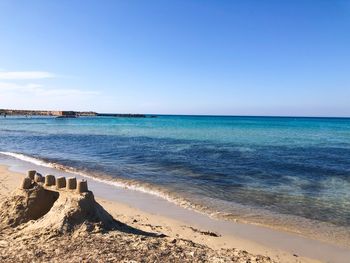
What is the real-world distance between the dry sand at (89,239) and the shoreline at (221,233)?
0.03 meters

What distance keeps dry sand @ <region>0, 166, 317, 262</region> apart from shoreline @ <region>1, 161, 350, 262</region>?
0.10 ft

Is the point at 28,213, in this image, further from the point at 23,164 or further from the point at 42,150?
the point at 42,150

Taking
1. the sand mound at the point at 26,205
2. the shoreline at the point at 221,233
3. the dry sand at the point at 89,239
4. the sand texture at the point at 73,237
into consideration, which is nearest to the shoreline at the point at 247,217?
the shoreline at the point at 221,233

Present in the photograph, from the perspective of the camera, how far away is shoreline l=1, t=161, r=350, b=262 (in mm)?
8336

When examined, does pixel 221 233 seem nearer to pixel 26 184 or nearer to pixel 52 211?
pixel 52 211

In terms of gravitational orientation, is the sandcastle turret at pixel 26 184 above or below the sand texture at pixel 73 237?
above

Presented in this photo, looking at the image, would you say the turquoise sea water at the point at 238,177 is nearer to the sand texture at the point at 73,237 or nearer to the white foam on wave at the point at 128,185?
the white foam on wave at the point at 128,185

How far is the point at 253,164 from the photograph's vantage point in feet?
72.5

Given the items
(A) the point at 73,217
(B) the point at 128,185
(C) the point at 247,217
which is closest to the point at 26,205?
(A) the point at 73,217

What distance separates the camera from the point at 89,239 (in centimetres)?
696

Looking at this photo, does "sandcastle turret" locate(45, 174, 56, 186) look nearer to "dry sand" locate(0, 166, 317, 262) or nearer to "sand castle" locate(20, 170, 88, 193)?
"sand castle" locate(20, 170, 88, 193)

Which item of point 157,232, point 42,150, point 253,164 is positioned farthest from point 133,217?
point 42,150

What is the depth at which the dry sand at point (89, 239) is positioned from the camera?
6.41 metres

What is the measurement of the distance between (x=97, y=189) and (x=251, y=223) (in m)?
6.93
